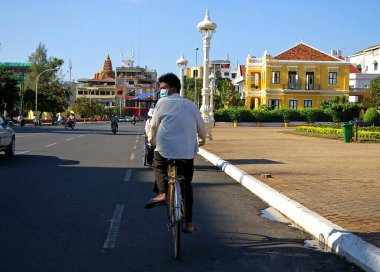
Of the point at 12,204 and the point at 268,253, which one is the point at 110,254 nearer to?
the point at 268,253

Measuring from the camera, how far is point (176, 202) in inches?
213

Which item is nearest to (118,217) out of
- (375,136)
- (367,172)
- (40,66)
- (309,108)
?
(367,172)

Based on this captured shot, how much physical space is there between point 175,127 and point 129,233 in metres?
1.69

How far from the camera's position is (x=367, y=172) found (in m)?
12.7

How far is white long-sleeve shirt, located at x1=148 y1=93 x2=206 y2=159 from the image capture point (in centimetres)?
569

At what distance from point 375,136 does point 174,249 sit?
23.7 meters

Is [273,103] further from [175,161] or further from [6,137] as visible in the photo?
[175,161]

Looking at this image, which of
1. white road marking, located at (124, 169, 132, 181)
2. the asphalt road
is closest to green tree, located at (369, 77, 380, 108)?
white road marking, located at (124, 169, 132, 181)

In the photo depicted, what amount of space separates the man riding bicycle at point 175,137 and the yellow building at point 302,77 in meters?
62.0

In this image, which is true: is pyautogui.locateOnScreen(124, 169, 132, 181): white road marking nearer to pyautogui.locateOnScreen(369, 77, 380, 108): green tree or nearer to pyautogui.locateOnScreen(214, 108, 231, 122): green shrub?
pyautogui.locateOnScreen(214, 108, 231, 122): green shrub

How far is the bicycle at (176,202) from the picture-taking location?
210 inches

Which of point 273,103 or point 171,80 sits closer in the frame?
point 171,80

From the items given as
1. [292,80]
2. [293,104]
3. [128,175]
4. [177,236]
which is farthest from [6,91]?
[177,236]

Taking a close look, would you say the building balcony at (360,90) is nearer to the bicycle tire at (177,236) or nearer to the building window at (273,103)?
the building window at (273,103)
